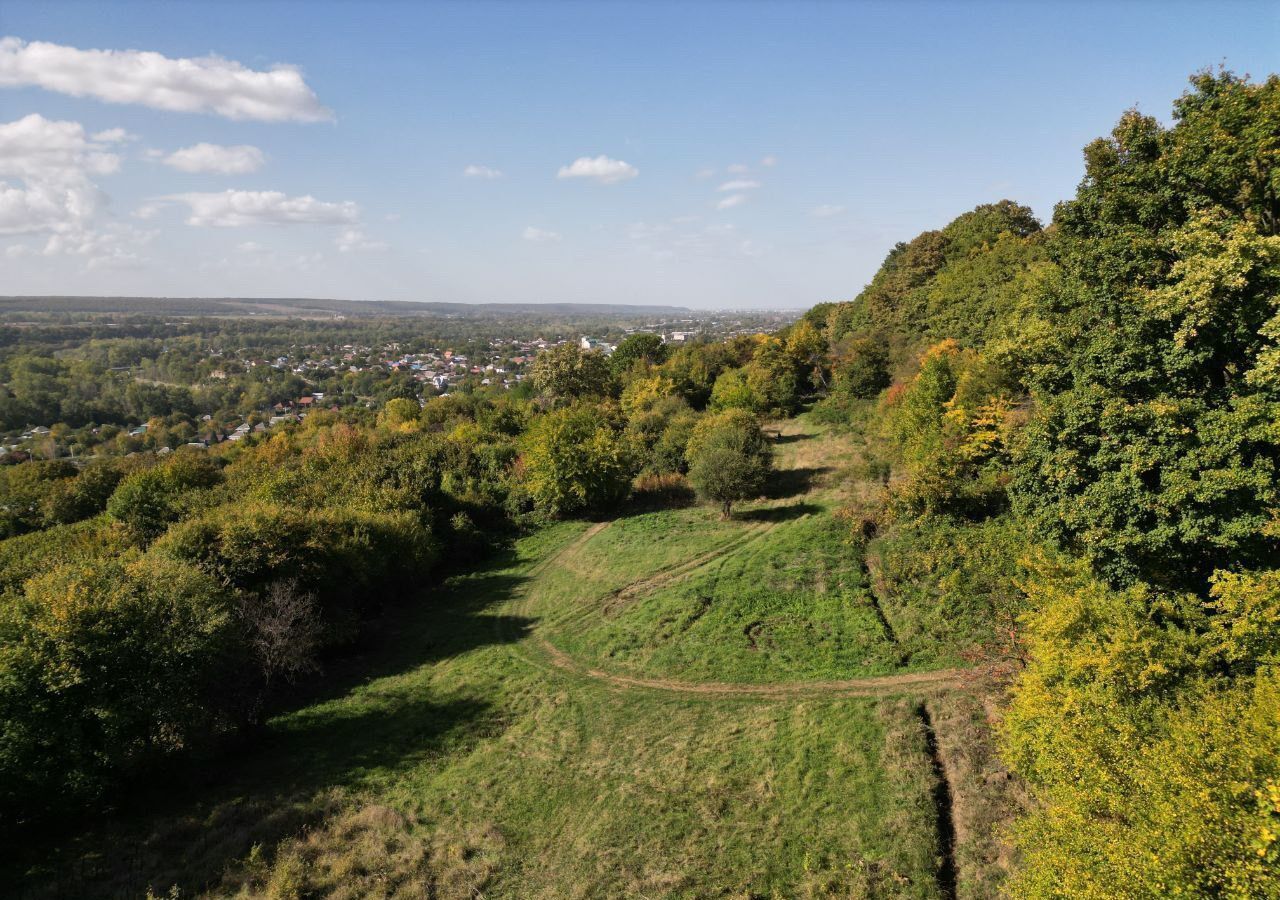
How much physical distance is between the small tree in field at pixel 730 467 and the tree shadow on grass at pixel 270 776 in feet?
46.5

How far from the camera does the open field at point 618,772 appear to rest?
1379cm

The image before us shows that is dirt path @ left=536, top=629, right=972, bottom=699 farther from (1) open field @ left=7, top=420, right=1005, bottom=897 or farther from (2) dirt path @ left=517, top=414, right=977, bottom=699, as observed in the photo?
(1) open field @ left=7, top=420, right=1005, bottom=897

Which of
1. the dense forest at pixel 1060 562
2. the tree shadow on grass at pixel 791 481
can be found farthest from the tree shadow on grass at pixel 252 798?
the tree shadow on grass at pixel 791 481

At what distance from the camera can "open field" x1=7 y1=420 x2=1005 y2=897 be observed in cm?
1379

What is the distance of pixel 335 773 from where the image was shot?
18.6 meters

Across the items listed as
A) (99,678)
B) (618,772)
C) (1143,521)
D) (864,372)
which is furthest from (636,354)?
(99,678)

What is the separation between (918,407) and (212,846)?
36.2 meters

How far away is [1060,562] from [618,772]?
1487 centimetres

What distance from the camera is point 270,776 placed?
1856 cm

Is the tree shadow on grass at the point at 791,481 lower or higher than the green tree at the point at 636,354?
lower

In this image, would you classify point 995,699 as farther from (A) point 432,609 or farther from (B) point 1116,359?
(A) point 432,609

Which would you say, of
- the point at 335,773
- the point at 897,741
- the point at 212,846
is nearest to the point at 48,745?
the point at 212,846

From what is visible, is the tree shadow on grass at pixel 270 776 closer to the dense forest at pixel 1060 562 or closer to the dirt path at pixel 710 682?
the dense forest at pixel 1060 562

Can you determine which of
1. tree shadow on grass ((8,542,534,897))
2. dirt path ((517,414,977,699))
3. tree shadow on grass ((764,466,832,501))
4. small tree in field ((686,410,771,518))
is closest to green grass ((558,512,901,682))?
dirt path ((517,414,977,699))
